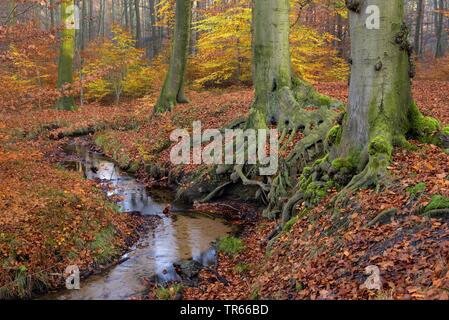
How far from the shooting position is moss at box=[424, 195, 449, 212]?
5.28 metres

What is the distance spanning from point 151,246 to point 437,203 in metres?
5.83

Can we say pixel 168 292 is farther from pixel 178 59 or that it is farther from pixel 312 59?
pixel 312 59

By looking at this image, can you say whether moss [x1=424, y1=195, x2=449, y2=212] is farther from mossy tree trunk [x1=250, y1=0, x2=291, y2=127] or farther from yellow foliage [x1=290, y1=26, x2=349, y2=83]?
yellow foliage [x1=290, y1=26, x2=349, y2=83]

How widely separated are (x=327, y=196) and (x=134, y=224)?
4.93m

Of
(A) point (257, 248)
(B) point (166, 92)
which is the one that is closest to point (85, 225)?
(A) point (257, 248)

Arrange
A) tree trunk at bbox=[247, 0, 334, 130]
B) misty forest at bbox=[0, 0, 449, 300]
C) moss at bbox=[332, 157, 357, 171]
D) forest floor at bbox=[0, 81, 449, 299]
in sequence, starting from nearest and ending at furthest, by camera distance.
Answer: forest floor at bbox=[0, 81, 449, 299] < misty forest at bbox=[0, 0, 449, 300] < moss at bbox=[332, 157, 357, 171] < tree trunk at bbox=[247, 0, 334, 130]

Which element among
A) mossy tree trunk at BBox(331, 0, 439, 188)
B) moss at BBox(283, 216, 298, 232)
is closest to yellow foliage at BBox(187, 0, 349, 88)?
mossy tree trunk at BBox(331, 0, 439, 188)

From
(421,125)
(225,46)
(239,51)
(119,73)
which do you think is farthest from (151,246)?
(119,73)

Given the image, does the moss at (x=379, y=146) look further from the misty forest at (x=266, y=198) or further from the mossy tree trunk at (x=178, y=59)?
the mossy tree trunk at (x=178, y=59)

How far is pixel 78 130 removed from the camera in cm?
2131

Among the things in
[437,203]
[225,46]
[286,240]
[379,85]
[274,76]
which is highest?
[225,46]

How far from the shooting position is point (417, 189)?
589cm

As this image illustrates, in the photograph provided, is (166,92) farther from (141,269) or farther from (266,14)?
(141,269)

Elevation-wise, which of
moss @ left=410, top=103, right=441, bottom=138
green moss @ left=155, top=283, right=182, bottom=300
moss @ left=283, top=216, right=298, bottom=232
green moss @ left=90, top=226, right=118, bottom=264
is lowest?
green moss @ left=155, top=283, right=182, bottom=300
